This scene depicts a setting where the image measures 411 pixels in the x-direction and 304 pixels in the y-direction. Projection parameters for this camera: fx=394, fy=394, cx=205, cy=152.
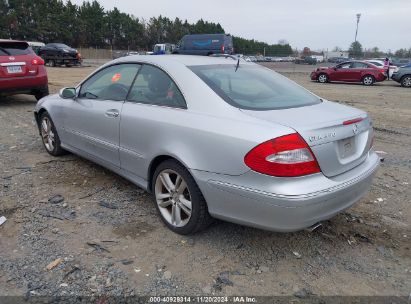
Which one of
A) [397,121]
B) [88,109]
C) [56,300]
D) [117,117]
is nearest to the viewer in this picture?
[56,300]

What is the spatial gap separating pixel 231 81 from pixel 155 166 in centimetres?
105

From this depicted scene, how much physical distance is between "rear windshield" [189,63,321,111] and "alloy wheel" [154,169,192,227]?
83cm

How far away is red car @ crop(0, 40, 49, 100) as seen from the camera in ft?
30.3

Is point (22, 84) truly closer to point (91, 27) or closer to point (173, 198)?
point (173, 198)

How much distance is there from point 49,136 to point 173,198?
9.77 feet

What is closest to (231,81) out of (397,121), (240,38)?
(397,121)

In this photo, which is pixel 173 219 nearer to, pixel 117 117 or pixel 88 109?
pixel 117 117

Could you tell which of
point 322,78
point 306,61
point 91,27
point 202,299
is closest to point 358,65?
point 322,78

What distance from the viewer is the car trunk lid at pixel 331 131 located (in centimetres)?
285

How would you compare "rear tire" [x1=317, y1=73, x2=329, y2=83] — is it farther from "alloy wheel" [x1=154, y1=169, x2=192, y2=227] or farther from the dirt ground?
"alloy wheel" [x1=154, y1=169, x2=192, y2=227]

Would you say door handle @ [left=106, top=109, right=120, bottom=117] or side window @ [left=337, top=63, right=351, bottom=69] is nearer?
door handle @ [left=106, top=109, right=120, bottom=117]

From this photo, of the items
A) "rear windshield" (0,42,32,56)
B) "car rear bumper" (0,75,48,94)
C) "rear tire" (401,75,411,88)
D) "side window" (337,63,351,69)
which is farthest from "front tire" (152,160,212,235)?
"side window" (337,63,351,69)

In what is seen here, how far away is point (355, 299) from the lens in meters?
2.70

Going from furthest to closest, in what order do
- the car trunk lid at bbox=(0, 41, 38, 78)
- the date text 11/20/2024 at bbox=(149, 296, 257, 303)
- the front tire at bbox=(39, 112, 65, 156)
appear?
the car trunk lid at bbox=(0, 41, 38, 78), the front tire at bbox=(39, 112, 65, 156), the date text 11/20/2024 at bbox=(149, 296, 257, 303)
